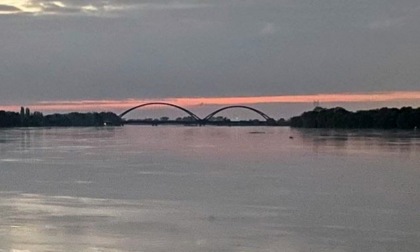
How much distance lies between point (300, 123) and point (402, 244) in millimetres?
87339

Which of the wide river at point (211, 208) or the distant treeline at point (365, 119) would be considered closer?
the wide river at point (211, 208)

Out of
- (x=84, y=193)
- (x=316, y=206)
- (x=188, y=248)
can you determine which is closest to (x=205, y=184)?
(x=84, y=193)

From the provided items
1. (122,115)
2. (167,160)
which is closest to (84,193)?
(167,160)

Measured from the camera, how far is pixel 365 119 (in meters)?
76.4

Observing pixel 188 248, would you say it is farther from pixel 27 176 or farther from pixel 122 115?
pixel 122 115

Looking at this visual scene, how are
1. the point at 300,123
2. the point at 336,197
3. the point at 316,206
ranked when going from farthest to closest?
1. the point at 300,123
2. the point at 336,197
3. the point at 316,206

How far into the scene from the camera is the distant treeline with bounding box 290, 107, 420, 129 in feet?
227

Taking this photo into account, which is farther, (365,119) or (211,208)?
(365,119)

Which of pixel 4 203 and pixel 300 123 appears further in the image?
pixel 300 123

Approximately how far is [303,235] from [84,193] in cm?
567

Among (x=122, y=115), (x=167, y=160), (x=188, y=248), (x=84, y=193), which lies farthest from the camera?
(x=122, y=115)

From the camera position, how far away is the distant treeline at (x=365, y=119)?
2721 inches

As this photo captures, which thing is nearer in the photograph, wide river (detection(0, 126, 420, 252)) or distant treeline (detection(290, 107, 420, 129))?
wide river (detection(0, 126, 420, 252))

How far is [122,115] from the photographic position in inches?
4710
